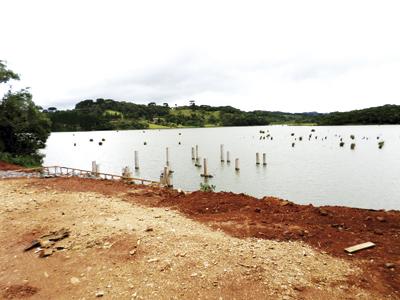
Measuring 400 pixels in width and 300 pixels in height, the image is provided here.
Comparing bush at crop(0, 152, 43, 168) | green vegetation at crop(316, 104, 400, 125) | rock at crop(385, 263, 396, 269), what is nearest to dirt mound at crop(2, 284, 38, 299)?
rock at crop(385, 263, 396, 269)

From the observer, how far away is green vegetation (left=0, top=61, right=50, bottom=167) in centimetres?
3978

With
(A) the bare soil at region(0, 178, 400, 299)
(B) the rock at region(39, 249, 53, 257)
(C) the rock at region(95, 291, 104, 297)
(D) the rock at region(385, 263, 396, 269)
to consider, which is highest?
(D) the rock at region(385, 263, 396, 269)

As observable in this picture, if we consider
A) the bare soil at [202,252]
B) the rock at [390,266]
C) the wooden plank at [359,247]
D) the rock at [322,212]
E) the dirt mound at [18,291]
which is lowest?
the dirt mound at [18,291]

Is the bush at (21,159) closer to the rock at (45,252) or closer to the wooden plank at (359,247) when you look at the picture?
the rock at (45,252)

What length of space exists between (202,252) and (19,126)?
40.7 meters

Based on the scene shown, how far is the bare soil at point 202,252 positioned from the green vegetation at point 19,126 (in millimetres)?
30977

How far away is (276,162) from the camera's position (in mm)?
53469

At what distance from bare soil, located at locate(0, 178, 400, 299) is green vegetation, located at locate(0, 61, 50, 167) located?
30977 millimetres

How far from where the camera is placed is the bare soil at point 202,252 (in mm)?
7324

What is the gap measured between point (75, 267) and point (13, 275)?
1731mm

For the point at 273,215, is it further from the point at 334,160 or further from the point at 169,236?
the point at 334,160

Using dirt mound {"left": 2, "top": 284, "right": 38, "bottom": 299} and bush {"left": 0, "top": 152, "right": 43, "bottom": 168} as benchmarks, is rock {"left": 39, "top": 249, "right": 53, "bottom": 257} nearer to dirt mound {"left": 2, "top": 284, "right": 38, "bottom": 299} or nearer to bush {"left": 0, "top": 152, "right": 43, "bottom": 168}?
dirt mound {"left": 2, "top": 284, "right": 38, "bottom": 299}

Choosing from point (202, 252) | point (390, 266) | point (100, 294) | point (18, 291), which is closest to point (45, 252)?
point (18, 291)

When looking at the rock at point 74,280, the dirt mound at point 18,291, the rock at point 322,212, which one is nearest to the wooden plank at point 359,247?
the rock at point 322,212
